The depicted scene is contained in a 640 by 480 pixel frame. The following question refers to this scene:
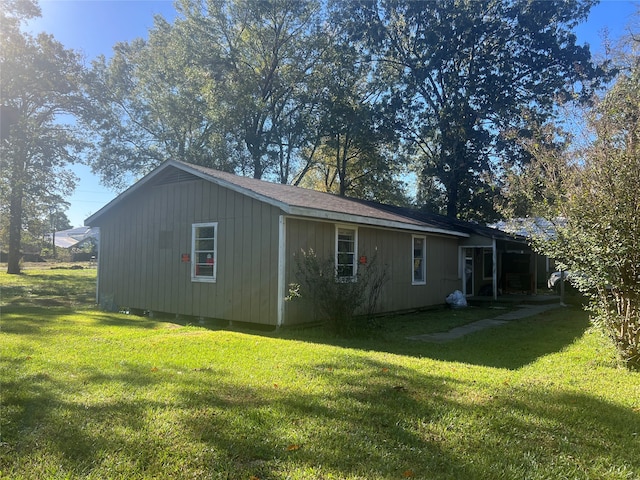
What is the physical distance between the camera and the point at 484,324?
1038 centimetres

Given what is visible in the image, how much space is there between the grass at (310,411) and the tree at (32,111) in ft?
63.6

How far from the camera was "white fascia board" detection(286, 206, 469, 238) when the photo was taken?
8.75m

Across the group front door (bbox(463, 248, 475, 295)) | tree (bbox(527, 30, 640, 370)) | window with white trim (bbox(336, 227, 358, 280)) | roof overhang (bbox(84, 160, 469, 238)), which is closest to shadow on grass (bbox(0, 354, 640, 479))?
tree (bbox(527, 30, 640, 370))

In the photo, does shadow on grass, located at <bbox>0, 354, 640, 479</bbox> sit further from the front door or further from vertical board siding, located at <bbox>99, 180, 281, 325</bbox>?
the front door

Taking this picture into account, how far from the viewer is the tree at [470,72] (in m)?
24.2

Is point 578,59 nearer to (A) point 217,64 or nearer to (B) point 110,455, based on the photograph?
(A) point 217,64

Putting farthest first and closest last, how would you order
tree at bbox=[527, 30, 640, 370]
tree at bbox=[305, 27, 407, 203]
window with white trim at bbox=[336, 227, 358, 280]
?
tree at bbox=[305, 27, 407, 203], window with white trim at bbox=[336, 227, 358, 280], tree at bbox=[527, 30, 640, 370]

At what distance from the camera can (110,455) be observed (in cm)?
312

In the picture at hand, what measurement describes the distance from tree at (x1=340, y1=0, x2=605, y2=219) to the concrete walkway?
10378 millimetres

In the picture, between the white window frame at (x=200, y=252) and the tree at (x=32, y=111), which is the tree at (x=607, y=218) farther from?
the tree at (x=32, y=111)

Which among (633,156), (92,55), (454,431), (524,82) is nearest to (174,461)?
(454,431)

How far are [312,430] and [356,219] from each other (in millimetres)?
6986

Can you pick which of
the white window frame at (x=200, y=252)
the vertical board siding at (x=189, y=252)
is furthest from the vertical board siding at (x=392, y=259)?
the white window frame at (x=200, y=252)

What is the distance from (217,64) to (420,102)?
1244cm
